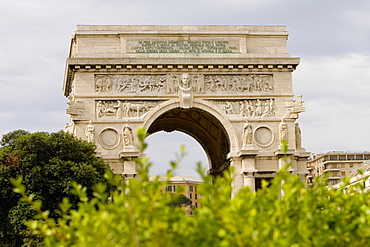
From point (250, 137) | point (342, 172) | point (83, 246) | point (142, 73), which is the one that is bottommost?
point (83, 246)

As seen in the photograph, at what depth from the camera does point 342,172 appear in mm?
115188

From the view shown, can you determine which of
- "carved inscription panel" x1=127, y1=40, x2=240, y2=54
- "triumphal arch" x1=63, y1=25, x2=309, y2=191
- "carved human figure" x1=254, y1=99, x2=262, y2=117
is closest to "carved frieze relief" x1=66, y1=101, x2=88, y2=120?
"triumphal arch" x1=63, y1=25, x2=309, y2=191

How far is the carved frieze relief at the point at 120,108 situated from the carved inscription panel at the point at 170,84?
61 cm

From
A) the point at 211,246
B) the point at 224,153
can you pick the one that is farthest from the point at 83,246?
the point at 224,153

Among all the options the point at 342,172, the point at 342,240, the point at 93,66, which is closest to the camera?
the point at 342,240

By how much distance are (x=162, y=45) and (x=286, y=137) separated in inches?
341

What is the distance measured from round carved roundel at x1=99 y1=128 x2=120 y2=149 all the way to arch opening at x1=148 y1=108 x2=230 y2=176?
645 centimetres

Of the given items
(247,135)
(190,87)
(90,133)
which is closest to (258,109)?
(247,135)

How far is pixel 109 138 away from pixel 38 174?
7.88 meters

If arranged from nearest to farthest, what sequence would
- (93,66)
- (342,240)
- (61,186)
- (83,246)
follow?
1. (83,246)
2. (342,240)
3. (61,186)
4. (93,66)

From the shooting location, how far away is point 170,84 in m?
42.0

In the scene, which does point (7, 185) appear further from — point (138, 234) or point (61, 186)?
point (138, 234)

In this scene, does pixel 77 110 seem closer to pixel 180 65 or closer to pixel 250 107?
pixel 180 65

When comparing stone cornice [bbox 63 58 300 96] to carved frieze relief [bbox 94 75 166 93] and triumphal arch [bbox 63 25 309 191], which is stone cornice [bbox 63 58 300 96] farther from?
carved frieze relief [bbox 94 75 166 93]
